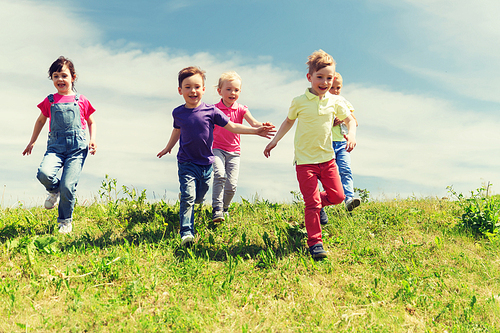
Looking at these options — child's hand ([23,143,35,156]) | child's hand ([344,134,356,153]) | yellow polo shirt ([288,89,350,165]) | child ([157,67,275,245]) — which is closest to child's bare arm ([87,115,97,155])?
child's hand ([23,143,35,156])

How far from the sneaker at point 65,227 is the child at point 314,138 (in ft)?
11.6

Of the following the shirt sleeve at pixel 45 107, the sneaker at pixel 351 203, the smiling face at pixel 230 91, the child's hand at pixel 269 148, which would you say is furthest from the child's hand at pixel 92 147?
the sneaker at pixel 351 203

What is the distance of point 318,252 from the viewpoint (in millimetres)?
4926

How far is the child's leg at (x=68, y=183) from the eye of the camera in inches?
234

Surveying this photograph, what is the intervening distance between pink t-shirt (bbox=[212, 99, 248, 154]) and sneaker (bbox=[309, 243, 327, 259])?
7.39 ft

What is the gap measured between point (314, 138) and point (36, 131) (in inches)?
191

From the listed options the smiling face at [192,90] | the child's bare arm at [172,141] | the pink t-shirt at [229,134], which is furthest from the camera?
the pink t-shirt at [229,134]

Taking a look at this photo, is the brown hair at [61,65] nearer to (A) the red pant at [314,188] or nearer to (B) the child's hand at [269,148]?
(B) the child's hand at [269,148]

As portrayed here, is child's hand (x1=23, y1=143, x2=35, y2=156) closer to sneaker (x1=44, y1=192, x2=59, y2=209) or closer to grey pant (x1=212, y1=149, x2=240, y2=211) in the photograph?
sneaker (x1=44, y1=192, x2=59, y2=209)

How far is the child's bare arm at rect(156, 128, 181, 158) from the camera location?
5922 mm

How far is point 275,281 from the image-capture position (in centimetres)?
457

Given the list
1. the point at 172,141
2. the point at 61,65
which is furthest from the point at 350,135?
the point at 61,65

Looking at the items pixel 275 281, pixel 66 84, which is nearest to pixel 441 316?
pixel 275 281

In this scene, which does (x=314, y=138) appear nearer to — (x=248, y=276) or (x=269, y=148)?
(x=269, y=148)
